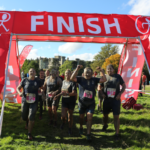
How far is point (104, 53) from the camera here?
45469 mm

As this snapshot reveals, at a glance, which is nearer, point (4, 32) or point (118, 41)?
point (4, 32)

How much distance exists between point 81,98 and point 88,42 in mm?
3633

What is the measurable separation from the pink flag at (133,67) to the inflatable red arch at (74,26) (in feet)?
7.39

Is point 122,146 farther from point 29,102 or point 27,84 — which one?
point 27,84

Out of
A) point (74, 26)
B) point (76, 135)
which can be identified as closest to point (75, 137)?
point (76, 135)

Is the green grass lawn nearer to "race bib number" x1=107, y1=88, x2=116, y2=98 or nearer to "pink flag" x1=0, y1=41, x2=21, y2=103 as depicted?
"race bib number" x1=107, y1=88, x2=116, y2=98

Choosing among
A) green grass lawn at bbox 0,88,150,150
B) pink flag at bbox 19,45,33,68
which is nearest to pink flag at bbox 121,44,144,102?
green grass lawn at bbox 0,88,150,150

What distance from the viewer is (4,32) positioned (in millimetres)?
4484

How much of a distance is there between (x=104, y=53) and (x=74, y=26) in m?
41.9

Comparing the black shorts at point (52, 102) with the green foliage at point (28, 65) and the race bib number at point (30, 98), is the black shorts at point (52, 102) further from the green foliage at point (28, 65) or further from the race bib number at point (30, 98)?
the green foliage at point (28, 65)

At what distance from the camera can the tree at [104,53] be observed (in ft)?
147

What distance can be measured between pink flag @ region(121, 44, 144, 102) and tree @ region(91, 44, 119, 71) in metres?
37.6

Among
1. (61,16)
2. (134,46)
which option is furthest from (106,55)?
(61,16)

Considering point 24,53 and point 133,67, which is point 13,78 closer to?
point 24,53
